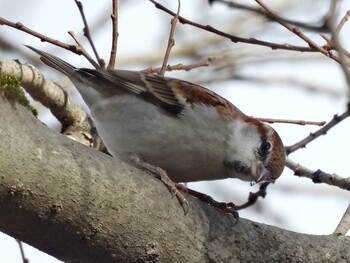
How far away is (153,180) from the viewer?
3123 mm

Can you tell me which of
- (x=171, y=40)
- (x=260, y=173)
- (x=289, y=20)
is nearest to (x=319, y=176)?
(x=260, y=173)

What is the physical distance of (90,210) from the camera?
9.10 ft

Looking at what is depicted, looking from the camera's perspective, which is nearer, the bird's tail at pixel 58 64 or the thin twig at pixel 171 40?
the thin twig at pixel 171 40

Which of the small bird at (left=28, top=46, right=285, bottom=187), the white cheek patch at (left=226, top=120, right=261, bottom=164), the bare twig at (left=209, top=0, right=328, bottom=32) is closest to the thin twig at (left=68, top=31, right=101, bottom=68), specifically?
the small bird at (left=28, top=46, right=285, bottom=187)

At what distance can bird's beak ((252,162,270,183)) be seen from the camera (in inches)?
173

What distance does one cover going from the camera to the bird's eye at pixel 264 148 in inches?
178

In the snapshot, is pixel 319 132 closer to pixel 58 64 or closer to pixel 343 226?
pixel 343 226

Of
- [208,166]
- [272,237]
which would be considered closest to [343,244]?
Result: [272,237]

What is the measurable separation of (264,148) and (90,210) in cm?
201

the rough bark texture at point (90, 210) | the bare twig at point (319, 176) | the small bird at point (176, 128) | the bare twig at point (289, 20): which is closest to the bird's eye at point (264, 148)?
the small bird at point (176, 128)

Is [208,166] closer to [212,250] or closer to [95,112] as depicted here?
[95,112]

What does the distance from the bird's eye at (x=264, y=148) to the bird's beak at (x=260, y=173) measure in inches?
3.0

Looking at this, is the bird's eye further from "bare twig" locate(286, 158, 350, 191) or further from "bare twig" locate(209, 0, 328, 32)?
"bare twig" locate(209, 0, 328, 32)

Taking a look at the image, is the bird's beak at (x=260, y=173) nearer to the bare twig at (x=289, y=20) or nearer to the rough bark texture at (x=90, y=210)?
the rough bark texture at (x=90, y=210)
